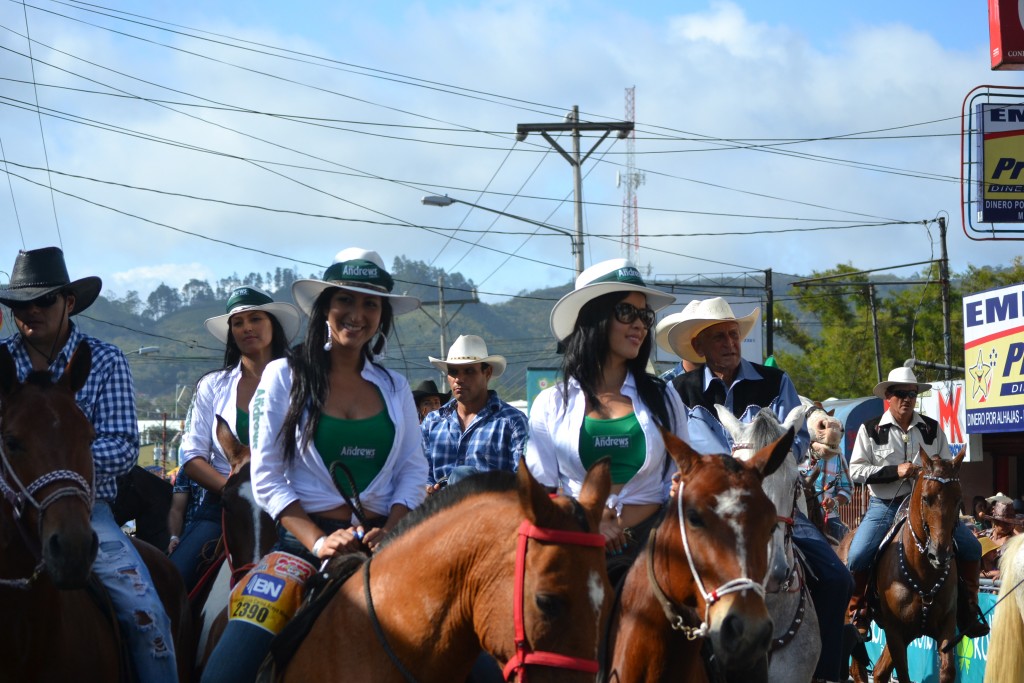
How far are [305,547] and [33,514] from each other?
1.06 meters

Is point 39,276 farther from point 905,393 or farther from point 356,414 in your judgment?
point 905,393

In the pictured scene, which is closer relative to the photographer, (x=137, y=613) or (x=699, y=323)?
(x=137, y=613)

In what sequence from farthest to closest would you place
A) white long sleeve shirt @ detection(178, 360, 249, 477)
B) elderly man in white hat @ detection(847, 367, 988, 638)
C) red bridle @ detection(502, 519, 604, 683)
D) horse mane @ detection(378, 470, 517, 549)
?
1. elderly man in white hat @ detection(847, 367, 988, 638)
2. white long sleeve shirt @ detection(178, 360, 249, 477)
3. horse mane @ detection(378, 470, 517, 549)
4. red bridle @ detection(502, 519, 604, 683)

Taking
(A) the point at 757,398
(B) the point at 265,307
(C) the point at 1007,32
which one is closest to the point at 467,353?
(B) the point at 265,307

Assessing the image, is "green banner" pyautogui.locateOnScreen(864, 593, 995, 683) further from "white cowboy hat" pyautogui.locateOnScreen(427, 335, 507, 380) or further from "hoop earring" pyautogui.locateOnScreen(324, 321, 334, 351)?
"hoop earring" pyautogui.locateOnScreen(324, 321, 334, 351)

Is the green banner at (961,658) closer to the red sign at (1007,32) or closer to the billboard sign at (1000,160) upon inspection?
the billboard sign at (1000,160)

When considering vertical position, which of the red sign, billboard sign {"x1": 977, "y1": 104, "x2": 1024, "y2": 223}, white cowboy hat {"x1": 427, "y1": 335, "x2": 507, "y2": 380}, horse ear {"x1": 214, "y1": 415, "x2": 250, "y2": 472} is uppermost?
the red sign

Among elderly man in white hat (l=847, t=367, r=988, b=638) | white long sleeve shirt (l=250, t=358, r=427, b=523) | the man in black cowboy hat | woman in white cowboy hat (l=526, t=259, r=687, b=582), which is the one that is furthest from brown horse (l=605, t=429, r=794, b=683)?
elderly man in white hat (l=847, t=367, r=988, b=638)

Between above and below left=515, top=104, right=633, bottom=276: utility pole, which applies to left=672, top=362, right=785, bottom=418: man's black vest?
below

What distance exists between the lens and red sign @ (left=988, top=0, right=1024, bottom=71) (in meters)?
17.5

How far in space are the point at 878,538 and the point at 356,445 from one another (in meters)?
8.99

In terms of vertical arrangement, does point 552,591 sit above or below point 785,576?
above

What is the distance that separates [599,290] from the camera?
5.86 meters

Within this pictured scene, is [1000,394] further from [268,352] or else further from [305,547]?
[305,547]
